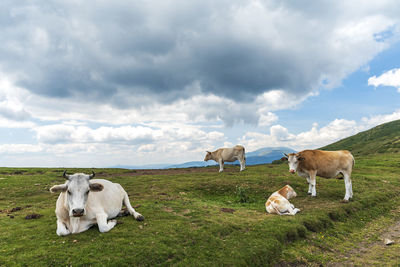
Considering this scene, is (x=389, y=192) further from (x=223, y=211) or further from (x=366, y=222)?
(x=223, y=211)

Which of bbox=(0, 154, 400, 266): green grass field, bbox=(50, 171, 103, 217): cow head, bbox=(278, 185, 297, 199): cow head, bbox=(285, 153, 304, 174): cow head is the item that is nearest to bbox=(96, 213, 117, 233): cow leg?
bbox=(0, 154, 400, 266): green grass field

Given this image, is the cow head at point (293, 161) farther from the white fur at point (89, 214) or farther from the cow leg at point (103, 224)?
the cow leg at point (103, 224)

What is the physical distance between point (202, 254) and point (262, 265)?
7.22ft

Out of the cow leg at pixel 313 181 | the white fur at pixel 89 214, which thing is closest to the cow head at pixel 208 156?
the cow leg at pixel 313 181

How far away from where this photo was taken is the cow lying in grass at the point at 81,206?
7.57m

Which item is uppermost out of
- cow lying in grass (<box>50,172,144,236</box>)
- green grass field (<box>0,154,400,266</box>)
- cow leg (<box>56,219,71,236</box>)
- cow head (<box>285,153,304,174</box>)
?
cow head (<box>285,153,304,174</box>)

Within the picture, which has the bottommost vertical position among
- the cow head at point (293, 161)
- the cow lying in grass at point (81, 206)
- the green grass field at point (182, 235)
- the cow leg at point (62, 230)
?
the green grass field at point (182, 235)

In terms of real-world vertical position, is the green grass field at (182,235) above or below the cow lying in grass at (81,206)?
below

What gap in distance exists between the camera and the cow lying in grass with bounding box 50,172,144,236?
24.8 ft

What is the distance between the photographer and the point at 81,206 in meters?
7.38

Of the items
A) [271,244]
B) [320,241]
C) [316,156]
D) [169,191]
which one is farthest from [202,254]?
[316,156]

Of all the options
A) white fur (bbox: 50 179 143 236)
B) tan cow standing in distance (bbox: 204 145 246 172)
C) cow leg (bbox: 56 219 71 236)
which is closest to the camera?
cow leg (bbox: 56 219 71 236)

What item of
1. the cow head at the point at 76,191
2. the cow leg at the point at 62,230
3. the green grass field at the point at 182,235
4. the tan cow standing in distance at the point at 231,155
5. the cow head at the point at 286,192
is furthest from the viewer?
the tan cow standing in distance at the point at 231,155

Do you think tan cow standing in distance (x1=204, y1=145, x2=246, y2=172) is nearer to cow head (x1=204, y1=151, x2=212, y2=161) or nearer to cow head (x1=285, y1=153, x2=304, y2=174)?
cow head (x1=204, y1=151, x2=212, y2=161)
